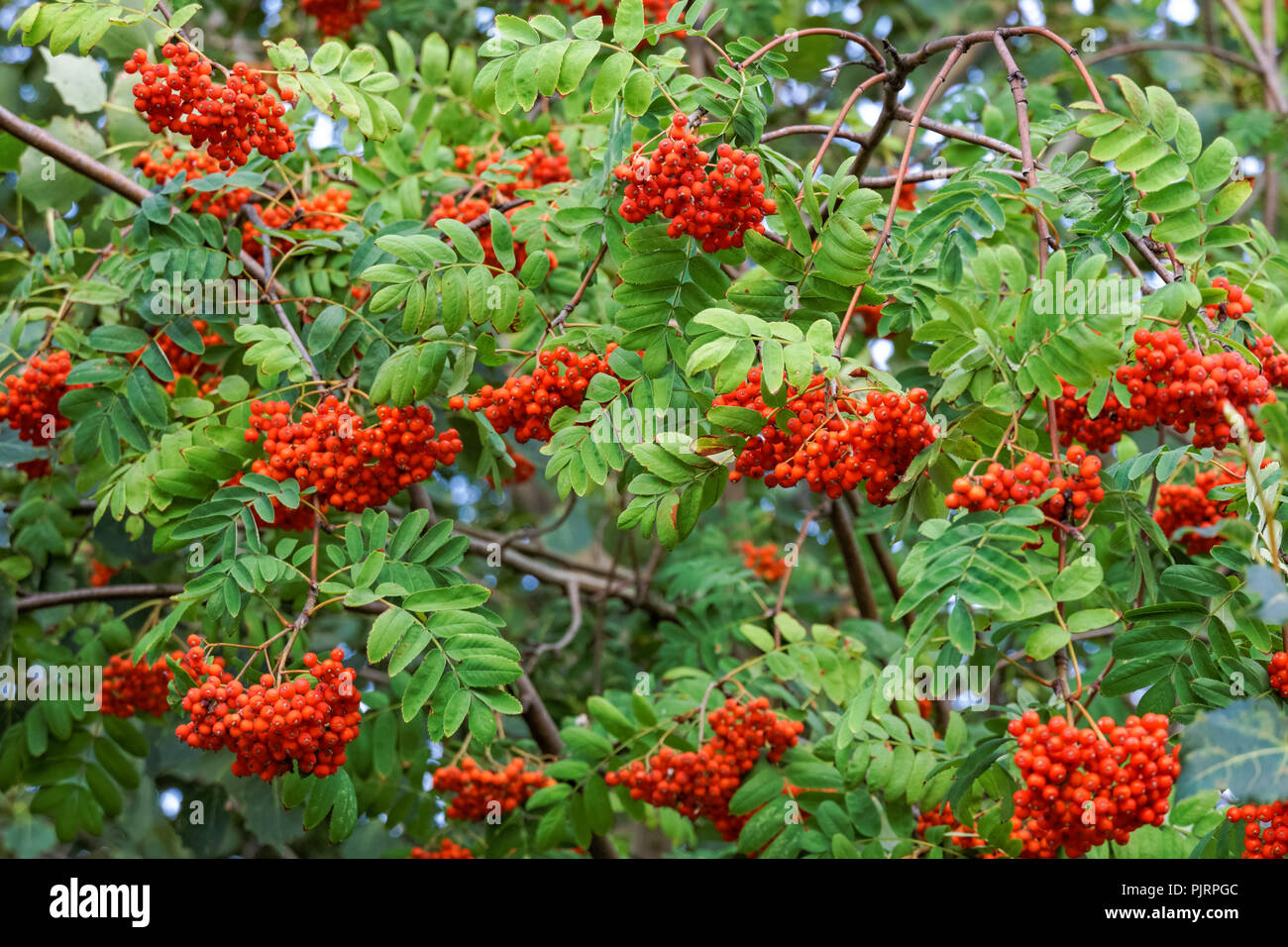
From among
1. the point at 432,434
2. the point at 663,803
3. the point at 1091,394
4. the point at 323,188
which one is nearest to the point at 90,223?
the point at 323,188

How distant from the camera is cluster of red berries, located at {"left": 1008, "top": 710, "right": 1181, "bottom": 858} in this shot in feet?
6.10

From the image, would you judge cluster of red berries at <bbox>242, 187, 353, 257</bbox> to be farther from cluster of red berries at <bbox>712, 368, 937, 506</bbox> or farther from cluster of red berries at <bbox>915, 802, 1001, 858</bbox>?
cluster of red berries at <bbox>915, 802, 1001, 858</bbox>

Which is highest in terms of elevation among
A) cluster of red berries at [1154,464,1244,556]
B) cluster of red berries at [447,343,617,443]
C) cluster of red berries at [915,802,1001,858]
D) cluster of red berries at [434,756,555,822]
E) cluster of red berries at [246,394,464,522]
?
cluster of red berries at [447,343,617,443]

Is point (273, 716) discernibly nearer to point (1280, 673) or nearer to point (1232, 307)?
point (1280, 673)

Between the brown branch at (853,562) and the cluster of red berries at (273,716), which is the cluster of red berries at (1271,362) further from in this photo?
the cluster of red berries at (273,716)

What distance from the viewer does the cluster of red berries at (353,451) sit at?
259 centimetres

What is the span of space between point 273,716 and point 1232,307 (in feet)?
6.98

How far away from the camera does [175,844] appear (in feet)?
20.4

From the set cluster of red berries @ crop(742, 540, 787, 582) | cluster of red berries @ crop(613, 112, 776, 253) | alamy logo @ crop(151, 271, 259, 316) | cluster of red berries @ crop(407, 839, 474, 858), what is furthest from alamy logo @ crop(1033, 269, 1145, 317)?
cluster of red berries @ crop(742, 540, 787, 582)

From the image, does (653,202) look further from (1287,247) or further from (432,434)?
(1287,247)

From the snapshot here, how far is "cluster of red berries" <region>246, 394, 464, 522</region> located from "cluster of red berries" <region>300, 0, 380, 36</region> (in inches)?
107
